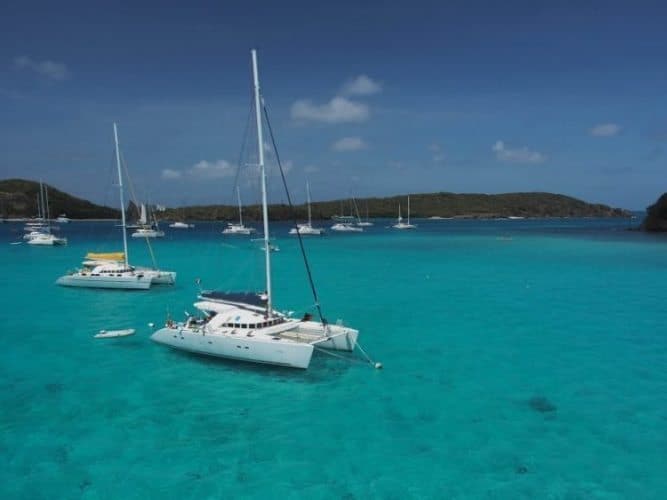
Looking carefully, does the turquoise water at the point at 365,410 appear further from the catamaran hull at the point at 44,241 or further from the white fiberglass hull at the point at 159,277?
the catamaran hull at the point at 44,241

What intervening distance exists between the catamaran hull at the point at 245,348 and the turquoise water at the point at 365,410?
0.59m

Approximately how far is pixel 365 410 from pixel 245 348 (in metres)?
6.78

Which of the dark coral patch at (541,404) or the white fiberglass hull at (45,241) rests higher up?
the white fiberglass hull at (45,241)

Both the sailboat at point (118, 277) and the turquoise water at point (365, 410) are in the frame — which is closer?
the turquoise water at point (365, 410)

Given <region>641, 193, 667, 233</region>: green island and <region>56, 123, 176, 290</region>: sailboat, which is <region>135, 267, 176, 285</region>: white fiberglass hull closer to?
<region>56, 123, 176, 290</region>: sailboat

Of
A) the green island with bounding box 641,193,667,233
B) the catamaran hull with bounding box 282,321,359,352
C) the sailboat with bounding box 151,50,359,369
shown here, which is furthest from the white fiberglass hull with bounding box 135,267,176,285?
the green island with bounding box 641,193,667,233

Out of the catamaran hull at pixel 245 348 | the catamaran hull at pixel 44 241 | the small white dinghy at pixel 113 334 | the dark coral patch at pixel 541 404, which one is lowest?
the dark coral patch at pixel 541 404

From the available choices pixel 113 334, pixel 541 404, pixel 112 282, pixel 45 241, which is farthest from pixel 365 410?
pixel 45 241

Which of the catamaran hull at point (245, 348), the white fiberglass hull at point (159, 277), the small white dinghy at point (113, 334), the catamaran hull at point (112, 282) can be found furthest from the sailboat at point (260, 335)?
the white fiberglass hull at point (159, 277)

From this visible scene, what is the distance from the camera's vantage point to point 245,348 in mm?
22328

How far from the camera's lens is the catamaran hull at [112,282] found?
145 feet

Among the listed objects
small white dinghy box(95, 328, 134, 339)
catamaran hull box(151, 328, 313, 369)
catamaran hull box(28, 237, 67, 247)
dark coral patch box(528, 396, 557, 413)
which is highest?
catamaran hull box(28, 237, 67, 247)

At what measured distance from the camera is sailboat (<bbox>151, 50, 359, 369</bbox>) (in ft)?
71.5

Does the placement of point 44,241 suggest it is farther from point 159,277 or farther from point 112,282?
point 159,277
